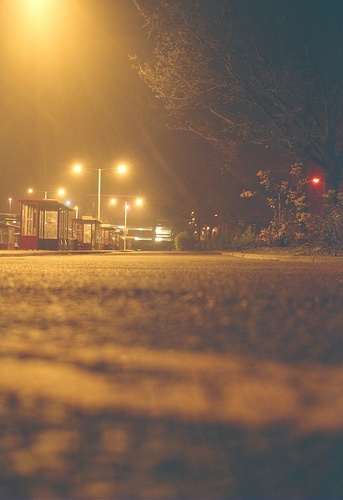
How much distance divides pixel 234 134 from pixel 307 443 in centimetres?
2582

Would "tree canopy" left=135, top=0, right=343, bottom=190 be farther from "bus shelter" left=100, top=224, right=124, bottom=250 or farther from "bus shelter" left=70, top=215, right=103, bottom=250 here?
"bus shelter" left=100, top=224, right=124, bottom=250

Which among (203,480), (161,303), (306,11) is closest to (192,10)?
(306,11)

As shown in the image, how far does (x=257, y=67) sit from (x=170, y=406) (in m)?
22.1

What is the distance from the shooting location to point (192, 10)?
2289cm

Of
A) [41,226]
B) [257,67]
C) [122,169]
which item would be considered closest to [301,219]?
[257,67]

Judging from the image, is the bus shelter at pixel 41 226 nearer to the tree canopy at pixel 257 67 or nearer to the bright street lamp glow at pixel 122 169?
the tree canopy at pixel 257 67

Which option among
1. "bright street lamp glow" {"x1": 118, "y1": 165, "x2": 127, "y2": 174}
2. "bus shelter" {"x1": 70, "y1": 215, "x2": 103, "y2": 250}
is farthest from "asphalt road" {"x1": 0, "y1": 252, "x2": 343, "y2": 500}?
"bright street lamp glow" {"x1": 118, "y1": 165, "x2": 127, "y2": 174}

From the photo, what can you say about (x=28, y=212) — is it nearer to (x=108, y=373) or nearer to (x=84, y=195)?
(x=108, y=373)

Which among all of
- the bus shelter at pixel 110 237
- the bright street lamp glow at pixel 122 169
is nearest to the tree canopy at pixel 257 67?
the bright street lamp glow at pixel 122 169

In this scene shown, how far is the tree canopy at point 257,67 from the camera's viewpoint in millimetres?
22641

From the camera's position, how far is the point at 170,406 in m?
2.96

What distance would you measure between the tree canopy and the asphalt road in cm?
1824

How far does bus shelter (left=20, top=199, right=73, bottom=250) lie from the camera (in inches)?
1519

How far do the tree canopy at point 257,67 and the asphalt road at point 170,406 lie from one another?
59.8 feet
